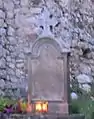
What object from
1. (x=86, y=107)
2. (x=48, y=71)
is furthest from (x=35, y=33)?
(x=48, y=71)

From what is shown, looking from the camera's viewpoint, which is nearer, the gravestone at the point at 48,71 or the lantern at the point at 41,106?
the lantern at the point at 41,106

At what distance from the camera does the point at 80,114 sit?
31.5 feet

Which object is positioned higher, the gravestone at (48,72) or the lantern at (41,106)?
the gravestone at (48,72)

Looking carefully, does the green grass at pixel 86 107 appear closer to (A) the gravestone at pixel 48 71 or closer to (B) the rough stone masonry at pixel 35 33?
(A) the gravestone at pixel 48 71

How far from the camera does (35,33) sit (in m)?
13.6

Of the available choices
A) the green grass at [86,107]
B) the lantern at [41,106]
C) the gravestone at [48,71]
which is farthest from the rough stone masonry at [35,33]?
the lantern at [41,106]

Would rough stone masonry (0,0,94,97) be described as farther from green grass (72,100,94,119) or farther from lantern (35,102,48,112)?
lantern (35,102,48,112)

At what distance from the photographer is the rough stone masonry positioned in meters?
13.5

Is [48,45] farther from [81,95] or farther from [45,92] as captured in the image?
[81,95]

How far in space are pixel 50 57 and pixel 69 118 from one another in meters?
1.26

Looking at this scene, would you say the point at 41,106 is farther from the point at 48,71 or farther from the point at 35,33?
the point at 35,33

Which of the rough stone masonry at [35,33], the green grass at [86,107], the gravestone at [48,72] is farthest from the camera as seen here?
the rough stone masonry at [35,33]

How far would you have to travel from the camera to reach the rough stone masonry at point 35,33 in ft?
44.3

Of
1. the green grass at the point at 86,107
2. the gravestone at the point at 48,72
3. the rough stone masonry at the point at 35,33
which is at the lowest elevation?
the green grass at the point at 86,107
